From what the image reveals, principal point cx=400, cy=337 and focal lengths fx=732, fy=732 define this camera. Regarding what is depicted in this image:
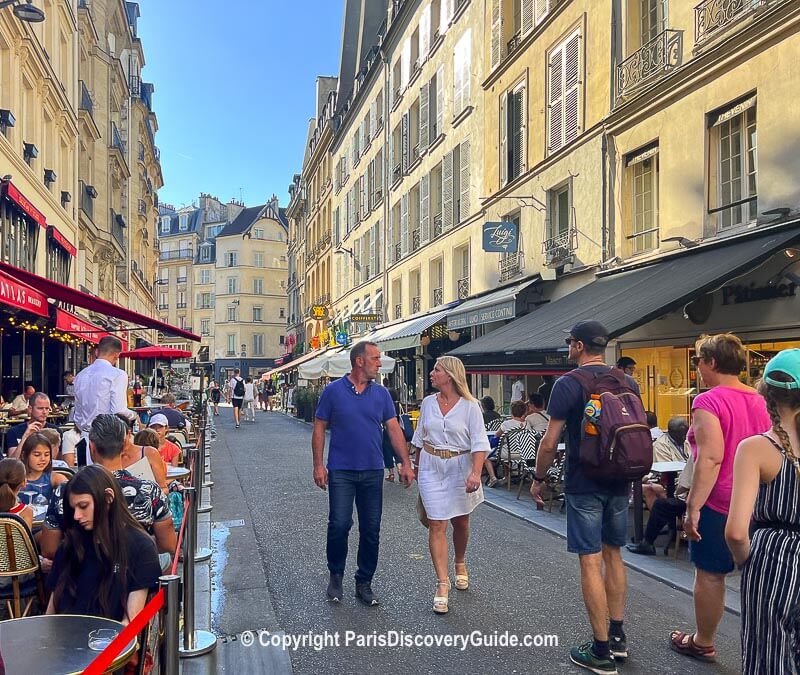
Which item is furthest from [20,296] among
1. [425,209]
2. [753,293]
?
[425,209]

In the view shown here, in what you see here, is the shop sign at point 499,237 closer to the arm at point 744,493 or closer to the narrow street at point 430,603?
the narrow street at point 430,603

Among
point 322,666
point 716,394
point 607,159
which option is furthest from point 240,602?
point 607,159

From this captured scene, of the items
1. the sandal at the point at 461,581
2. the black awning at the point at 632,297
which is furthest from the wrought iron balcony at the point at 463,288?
the sandal at the point at 461,581

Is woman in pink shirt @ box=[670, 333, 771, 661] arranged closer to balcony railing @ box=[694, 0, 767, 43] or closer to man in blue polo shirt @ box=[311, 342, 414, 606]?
man in blue polo shirt @ box=[311, 342, 414, 606]

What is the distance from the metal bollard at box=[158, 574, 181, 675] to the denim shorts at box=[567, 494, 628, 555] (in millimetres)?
2080

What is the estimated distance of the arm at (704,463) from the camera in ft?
12.5

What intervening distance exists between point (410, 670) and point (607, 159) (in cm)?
1013

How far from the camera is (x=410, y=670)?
397 cm

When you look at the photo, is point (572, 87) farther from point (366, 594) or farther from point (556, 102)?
point (366, 594)

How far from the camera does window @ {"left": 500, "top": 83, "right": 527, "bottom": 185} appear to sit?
1603cm

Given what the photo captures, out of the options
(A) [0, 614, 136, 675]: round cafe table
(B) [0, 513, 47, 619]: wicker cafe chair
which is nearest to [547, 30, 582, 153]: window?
(B) [0, 513, 47, 619]: wicker cafe chair

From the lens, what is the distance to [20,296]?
6.56 metres

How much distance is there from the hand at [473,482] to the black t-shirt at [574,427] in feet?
3.16

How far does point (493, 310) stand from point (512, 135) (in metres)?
4.73
